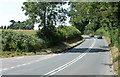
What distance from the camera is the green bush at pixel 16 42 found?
1019 inches

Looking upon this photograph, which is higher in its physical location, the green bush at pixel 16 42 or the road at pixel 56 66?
the green bush at pixel 16 42

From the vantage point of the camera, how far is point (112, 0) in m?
17.1

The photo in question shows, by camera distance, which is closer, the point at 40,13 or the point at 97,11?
the point at 97,11

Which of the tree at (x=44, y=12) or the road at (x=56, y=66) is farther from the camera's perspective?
the tree at (x=44, y=12)

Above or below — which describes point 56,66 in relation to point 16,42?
below

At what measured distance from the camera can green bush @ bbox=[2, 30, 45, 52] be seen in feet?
84.9

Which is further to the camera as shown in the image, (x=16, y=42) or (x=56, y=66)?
(x=16, y=42)

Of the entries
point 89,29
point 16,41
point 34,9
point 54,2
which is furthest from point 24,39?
point 89,29

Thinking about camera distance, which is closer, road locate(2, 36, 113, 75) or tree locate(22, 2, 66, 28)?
road locate(2, 36, 113, 75)

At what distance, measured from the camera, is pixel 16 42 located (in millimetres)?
26562

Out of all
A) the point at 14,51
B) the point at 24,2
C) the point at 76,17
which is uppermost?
the point at 24,2

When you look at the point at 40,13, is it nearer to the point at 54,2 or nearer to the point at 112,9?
the point at 54,2

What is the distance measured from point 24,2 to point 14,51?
11144 mm

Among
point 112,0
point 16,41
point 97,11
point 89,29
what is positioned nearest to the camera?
point 112,0
